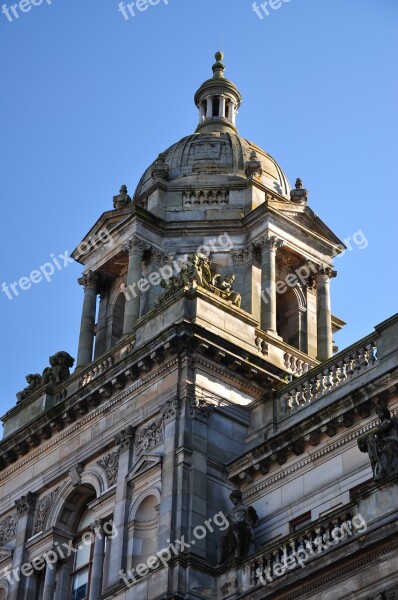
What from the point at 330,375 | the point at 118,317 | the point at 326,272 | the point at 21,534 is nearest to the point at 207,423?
the point at 330,375

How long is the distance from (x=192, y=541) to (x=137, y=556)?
1705mm

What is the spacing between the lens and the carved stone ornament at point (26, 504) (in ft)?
116

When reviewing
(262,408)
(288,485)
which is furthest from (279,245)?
(288,485)

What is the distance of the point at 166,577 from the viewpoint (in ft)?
95.0

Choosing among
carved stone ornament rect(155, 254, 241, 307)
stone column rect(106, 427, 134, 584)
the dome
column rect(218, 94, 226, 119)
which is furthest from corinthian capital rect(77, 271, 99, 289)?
stone column rect(106, 427, 134, 584)

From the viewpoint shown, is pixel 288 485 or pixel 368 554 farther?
pixel 288 485

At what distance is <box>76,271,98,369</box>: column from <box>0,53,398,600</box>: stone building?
0.23 feet

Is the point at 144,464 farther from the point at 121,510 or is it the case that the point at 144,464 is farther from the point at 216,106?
the point at 216,106

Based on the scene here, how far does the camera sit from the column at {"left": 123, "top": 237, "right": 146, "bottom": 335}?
3884 cm

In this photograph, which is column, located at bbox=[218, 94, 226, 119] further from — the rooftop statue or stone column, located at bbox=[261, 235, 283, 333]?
the rooftop statue

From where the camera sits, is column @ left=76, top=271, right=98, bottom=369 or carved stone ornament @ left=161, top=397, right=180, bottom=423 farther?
column @ left=76, top=271, right=98, bottom=369

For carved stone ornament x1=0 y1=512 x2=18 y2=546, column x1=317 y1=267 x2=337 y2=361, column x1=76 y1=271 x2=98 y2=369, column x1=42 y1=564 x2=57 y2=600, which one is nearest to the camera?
column x1=42 y1=564 x2=57 y2=600

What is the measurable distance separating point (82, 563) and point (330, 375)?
25.8ft

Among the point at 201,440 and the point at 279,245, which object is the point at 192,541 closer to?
the point at 201,440
